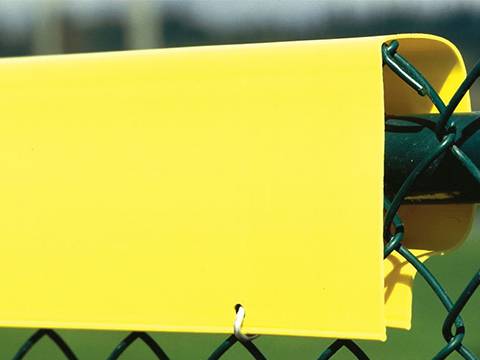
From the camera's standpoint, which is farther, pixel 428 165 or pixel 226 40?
pixel 226 40

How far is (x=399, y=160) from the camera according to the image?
26.0 inches

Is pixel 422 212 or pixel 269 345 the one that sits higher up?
pixel 422 212

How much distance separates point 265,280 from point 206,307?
0.04m

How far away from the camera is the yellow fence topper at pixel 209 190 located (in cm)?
61

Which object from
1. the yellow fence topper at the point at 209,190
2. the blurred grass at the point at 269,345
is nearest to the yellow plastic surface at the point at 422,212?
the yellow fence topper at the point at 209,190

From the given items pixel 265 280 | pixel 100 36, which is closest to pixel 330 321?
pixel 265 280

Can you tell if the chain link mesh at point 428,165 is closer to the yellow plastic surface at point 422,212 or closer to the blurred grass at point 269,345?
the yellow plastic surface at point 422,212

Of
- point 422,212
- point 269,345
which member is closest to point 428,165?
point 422,212

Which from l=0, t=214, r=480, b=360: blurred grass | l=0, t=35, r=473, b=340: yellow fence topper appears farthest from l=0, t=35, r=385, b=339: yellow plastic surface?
l=0, t=214, r=480, b=360: blurred grass

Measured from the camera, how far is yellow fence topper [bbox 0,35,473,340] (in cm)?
61

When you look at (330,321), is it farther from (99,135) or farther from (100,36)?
(100,36)

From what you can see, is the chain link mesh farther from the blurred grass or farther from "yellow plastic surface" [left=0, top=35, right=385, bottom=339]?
the blurred grass

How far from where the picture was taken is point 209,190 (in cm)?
64

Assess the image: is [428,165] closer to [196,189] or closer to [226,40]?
A: [196,189]
